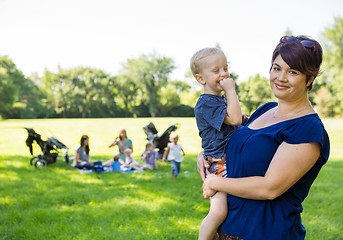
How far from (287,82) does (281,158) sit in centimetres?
43

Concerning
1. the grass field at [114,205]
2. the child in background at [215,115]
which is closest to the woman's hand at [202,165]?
the child in background at [215,115]

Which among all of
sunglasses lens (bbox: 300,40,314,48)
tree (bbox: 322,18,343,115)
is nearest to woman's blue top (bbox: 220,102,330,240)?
sunglasses lens (bbox: 300,40,314,48)

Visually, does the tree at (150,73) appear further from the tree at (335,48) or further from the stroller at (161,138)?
the stroller at (161,138)

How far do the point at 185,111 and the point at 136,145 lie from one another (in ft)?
143

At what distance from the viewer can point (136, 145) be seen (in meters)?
15.8

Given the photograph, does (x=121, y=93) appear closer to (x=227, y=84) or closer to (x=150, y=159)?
(x=150, y=159)

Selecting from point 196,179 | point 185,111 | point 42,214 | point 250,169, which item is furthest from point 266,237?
point 185,111

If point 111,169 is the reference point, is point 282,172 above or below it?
above

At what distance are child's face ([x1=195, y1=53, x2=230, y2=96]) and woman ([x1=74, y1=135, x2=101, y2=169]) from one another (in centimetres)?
819

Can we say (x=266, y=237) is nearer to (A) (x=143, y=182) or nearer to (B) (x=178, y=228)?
(B) (x=178, y=228)

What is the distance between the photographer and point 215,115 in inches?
75.7

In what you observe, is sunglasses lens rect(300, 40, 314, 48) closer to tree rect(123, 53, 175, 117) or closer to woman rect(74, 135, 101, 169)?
woman rect(74, 135, 101, 169)

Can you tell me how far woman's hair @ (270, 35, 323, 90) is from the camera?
1.47m

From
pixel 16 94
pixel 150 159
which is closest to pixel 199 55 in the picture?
pixel 150 159
